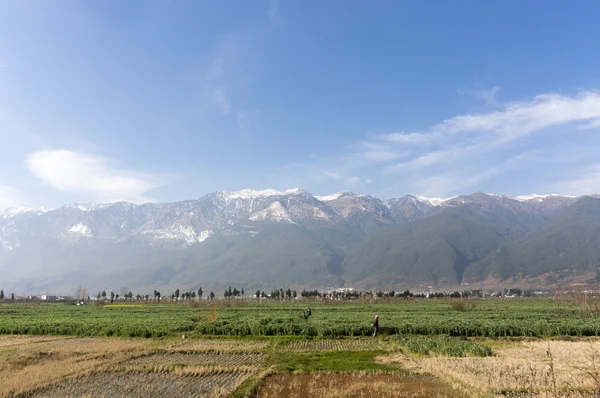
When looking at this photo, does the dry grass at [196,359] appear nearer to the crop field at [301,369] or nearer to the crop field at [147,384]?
the crop field at [301,369]

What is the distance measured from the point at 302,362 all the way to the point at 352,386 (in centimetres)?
681

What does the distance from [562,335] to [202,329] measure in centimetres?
3468

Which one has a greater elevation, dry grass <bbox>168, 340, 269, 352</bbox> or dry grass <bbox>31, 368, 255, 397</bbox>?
dry grass <bbox>31, 368, 255, 397</bbox>

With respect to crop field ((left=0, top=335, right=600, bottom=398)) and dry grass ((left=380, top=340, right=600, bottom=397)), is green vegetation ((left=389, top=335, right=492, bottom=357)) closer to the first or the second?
crop field ((left=0, top=335, right=600, bottom=398))

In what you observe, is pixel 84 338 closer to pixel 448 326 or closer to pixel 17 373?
pixel 17 373

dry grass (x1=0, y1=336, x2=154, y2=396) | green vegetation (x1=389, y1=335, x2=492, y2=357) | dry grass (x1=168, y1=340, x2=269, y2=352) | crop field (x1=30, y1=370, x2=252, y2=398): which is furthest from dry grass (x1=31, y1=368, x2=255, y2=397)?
green vegetation (x1=389, y1=335, x2=492, y2=357)

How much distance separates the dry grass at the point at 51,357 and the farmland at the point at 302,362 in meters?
0.07

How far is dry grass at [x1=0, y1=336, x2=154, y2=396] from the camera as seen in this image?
20797mm

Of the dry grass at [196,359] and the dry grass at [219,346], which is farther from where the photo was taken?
the dry grass at [219,346]

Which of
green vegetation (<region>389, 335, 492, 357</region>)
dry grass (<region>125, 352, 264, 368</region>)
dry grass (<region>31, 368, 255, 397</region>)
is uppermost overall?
dry grass (<region>31, 368, 255, 397</region>)

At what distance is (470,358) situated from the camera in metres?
25.7

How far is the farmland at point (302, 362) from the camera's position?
18.4m

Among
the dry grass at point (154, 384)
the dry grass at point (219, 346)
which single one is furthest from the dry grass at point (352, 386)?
the dry grass at point (219, 346)

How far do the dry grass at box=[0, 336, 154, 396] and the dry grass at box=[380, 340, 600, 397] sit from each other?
18079 millimetres
